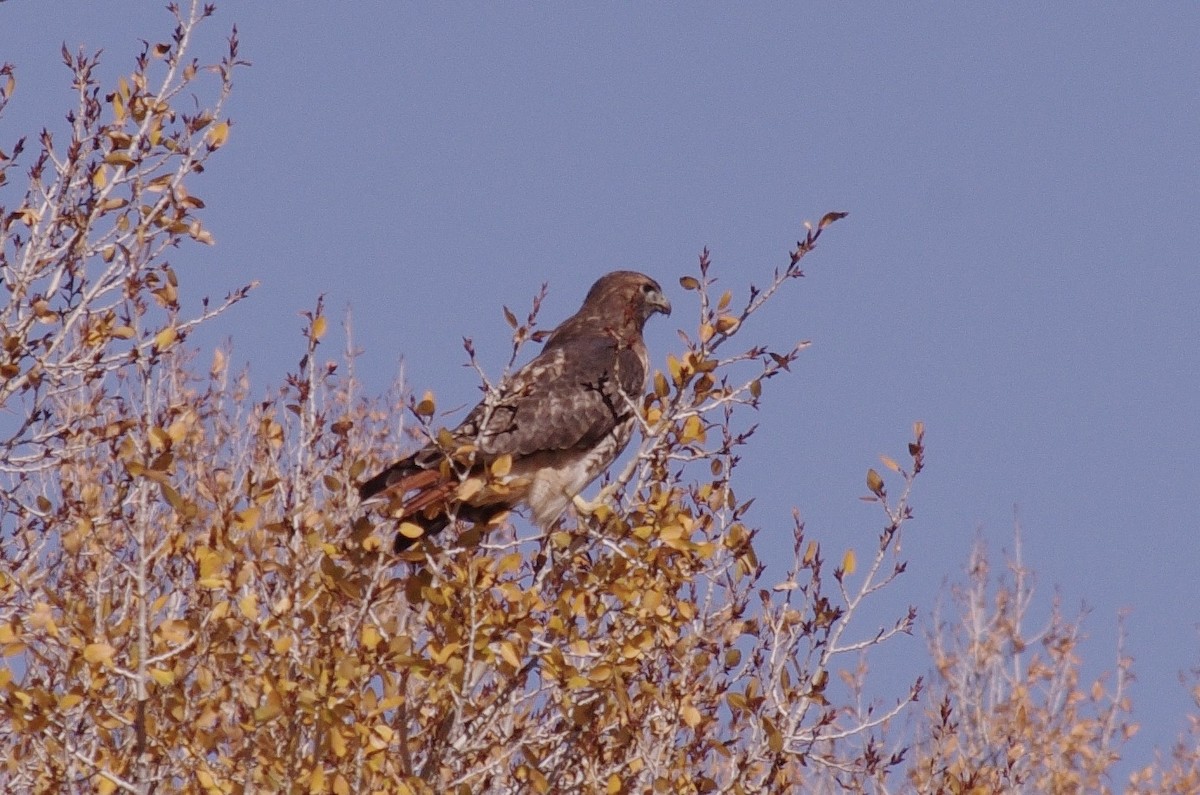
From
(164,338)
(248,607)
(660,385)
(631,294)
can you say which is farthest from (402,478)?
(631,294)

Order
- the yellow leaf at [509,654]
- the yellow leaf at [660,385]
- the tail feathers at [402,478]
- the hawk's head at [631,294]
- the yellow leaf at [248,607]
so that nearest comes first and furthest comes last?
the yellow leaf at [248,607] < the yellow leaf at [509,654] < the yellow leaf at [660,385] < the tail feathers at [402,478] < the hawk's head at [631,294]

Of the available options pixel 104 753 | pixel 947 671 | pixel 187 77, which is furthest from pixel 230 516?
pixel 947 671

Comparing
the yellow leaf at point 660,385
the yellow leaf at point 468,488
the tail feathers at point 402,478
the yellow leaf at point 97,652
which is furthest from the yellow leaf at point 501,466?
the yellow leaf at point 97,652

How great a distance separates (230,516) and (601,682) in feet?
4.19

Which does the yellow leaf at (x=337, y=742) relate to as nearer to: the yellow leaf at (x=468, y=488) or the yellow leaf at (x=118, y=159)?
the yellow leaf at (x=468, y=488)

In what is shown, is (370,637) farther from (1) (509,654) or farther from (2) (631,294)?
(2) (631,294)

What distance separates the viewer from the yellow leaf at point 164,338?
234 inches

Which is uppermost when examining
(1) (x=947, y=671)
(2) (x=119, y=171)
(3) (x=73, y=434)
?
(1) (x=947, y=671)

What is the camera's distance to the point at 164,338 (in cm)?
598

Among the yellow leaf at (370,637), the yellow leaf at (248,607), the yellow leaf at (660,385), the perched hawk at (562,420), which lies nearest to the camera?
the yellow leaf at (370,637)

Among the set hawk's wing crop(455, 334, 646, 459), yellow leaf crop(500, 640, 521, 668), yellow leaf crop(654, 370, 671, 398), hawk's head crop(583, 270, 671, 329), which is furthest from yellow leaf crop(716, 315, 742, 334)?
hawk's head crop(583, 270, 671, 329)

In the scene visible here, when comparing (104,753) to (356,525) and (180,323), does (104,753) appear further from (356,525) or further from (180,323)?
(180,323)

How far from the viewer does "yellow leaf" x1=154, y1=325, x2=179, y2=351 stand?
5.95 m

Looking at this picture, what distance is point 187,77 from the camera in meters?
7.02
